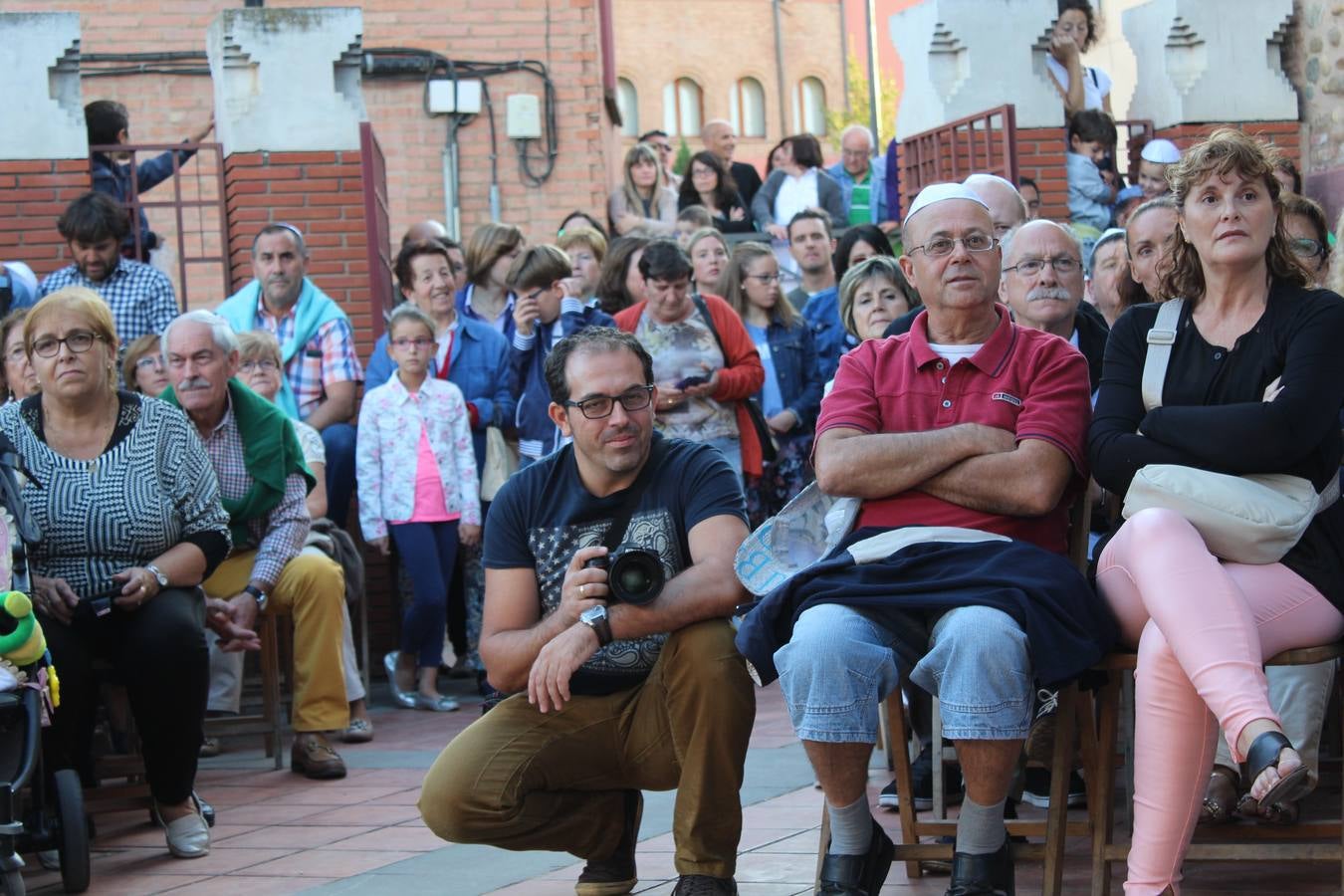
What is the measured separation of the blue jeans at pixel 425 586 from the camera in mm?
8055

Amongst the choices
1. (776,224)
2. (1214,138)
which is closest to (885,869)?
(1214,138)

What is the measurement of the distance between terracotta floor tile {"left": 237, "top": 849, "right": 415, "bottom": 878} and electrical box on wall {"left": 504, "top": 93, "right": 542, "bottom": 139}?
11725mm

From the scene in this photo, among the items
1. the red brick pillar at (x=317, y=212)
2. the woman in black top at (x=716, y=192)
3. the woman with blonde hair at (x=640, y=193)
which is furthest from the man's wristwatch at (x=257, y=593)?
the woman in black top at (x=716, y=192)

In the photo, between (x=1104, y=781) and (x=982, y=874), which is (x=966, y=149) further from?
(x=982, y=874)

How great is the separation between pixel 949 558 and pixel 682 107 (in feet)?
165

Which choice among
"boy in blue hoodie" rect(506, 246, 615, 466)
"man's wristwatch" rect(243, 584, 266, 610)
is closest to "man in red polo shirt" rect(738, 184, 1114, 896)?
"man's wristwatch" rect(243, 584, 266, 610)

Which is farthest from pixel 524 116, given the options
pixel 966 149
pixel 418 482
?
pixel 418 482

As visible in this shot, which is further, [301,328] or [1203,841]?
[301,328]

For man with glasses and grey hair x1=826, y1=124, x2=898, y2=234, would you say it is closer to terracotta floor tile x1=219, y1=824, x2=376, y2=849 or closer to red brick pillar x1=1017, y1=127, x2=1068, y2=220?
red brick pillar x1=1017, y1=127, x2=1068, y2=220

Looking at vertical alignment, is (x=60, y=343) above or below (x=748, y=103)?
below

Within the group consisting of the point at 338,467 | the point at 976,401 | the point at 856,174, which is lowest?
the point at 338,467

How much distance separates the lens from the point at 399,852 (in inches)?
209

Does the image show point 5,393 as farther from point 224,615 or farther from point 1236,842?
point 1236,842

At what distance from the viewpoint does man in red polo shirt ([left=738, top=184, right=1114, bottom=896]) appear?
380 centimetres
